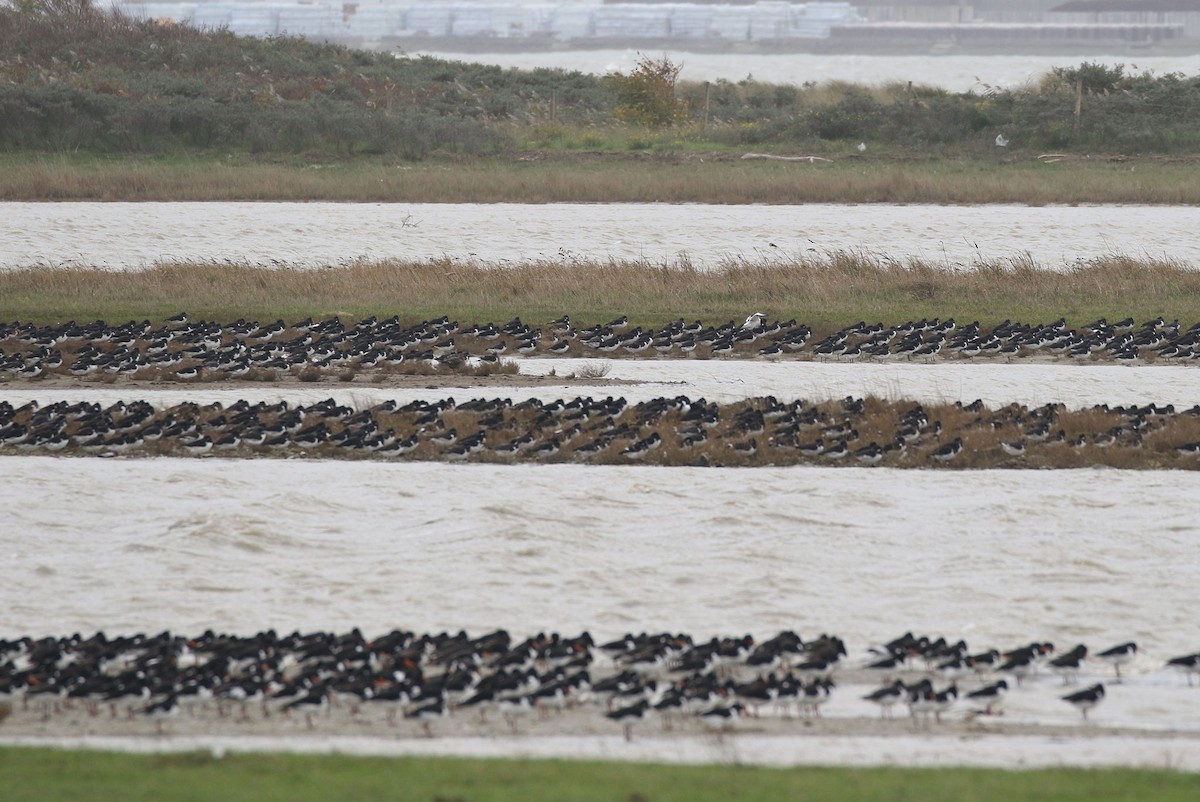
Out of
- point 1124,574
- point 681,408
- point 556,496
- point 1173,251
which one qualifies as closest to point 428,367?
point 681,408

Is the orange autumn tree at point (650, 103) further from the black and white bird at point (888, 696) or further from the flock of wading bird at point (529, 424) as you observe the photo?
the black and white bird at point (888, 696)

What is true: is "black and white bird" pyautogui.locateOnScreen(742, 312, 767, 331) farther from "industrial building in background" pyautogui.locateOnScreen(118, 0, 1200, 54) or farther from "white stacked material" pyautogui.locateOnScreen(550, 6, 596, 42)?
"white stacked material" pyautogui.locateOnScreen(550, 6, 596, 42)

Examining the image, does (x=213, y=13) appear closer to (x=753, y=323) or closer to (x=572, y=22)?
(x=572, y=22)

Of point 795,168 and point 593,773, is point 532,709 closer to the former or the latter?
point 593,773

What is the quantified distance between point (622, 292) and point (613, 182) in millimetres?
14649

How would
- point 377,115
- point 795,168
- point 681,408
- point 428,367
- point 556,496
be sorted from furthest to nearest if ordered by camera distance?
point 377,115 → point 795,168 → point 428,367 → point 681,408 → point 556,496

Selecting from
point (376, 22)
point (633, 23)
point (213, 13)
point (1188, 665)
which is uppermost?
point (213, 13)

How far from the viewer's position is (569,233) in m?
41.0

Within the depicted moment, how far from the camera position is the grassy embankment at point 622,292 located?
31.9 m

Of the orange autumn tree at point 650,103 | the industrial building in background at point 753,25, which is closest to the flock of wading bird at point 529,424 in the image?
the orange autumn tree at point 650,103

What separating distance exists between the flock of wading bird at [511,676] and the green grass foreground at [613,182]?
34.1 metres

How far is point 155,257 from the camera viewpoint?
38.3m

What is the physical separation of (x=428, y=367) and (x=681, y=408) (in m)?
5.63

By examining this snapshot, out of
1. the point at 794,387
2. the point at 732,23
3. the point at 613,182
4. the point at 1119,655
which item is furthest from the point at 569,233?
the point at 732,23
